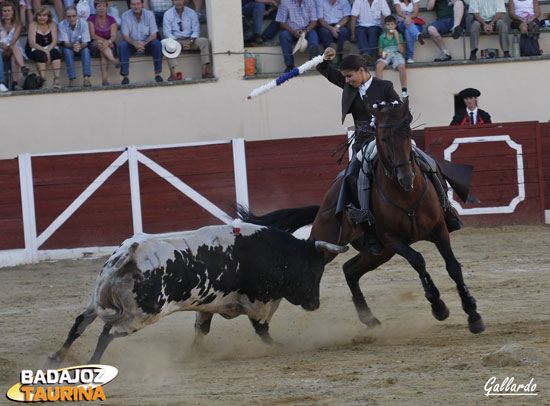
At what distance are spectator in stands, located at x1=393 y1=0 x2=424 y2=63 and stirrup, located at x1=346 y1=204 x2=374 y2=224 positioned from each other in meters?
7.09

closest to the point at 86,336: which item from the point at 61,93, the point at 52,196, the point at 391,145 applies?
the point at 391,145

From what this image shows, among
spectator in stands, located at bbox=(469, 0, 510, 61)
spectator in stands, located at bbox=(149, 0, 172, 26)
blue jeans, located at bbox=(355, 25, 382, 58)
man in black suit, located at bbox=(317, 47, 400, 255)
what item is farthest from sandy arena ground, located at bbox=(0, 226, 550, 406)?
spectator in stands, located at bbox=(149, 0, 172, 26)

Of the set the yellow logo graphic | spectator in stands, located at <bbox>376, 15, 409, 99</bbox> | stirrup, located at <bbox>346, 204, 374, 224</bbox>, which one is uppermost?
spectator in stands, located at <bbox>376, 15, 409, 99</bbox>

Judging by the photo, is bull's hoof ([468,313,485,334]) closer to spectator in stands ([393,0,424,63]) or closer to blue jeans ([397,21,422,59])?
spectator in stands ([393,0,424,63])

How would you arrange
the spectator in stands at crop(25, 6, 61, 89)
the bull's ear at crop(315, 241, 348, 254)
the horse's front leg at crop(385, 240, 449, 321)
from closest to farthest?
the horse's front leg at crop(385, 240, 449, 321)
the bull's ear at crop(315, 241, 348, 254)
the spectator in stands at crop(25, 6, 61, 89)

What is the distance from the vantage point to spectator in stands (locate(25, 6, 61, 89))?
12440mm

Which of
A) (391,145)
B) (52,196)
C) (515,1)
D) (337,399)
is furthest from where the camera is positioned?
(515,1)

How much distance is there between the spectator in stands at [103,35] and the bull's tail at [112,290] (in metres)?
8.11

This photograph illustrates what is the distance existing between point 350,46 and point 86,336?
7.69 m

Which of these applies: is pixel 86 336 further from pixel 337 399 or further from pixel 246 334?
pixel 337 399

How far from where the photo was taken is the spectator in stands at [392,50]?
1265cm

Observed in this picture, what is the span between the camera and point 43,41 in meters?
12.5

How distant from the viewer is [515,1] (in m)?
13.4

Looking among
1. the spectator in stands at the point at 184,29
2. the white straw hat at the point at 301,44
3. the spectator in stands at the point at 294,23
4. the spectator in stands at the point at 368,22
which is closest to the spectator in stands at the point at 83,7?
the spectator in stands at the point at 184,29
